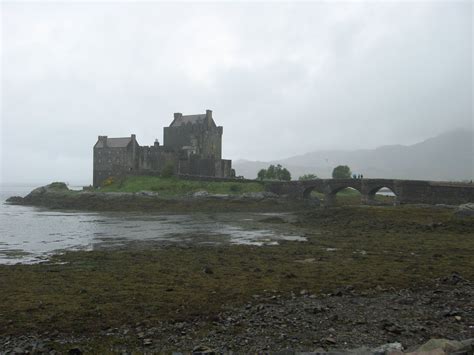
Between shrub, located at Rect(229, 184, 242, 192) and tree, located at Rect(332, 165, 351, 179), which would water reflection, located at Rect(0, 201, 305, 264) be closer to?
shrub, located at Rect(229, 184, 242, 192)

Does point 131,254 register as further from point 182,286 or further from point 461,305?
point 461,305

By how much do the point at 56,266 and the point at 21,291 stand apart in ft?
16.1

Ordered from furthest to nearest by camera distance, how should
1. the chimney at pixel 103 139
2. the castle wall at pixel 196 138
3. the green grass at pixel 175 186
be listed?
the chimney at pixel 103 139
the castle wall at pixel 196 138
the green grass at pixel 175 186

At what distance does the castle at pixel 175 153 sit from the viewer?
7775cm

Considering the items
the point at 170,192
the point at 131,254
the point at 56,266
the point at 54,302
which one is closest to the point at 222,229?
the point at 131,254

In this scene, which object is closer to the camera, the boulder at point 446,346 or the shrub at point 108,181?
the boulder at point 446,346

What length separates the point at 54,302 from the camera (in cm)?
1191

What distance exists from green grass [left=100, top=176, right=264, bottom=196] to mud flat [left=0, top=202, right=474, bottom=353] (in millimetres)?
41774

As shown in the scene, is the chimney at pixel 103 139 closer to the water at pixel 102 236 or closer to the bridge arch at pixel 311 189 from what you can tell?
the bridge arch at pixel 311 189

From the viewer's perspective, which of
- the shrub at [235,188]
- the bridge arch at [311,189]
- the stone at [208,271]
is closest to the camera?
the stone at [208,271]

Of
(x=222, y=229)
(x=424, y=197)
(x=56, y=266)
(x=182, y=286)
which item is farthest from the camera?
(x=424, y=197)

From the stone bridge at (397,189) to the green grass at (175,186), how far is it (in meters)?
4.33

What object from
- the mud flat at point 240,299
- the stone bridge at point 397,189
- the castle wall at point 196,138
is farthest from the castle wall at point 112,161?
the mud flat at point 240,299

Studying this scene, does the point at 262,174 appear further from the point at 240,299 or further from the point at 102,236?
the point at 240,299
